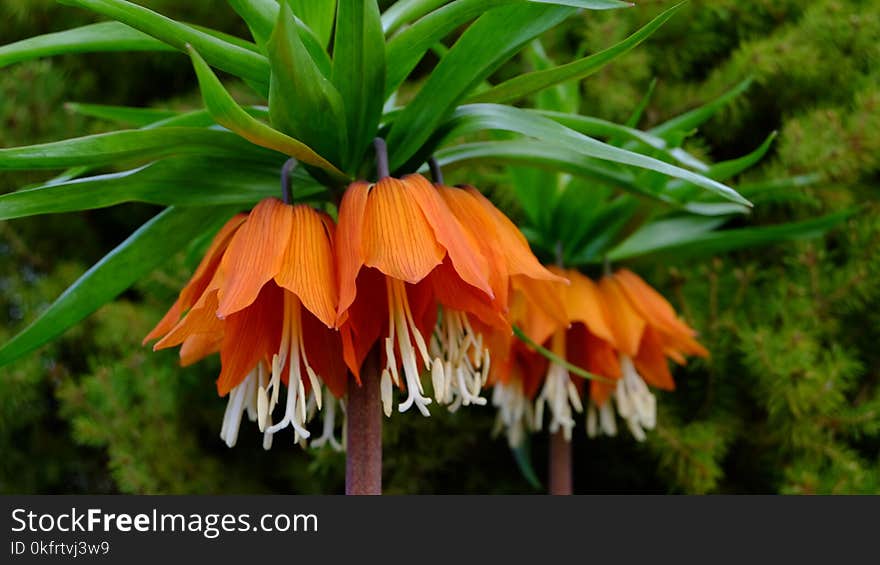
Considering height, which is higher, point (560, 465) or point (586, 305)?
point (586, 305)

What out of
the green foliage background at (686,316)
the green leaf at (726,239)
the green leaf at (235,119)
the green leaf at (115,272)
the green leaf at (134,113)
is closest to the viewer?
the green leaf at (235,119)

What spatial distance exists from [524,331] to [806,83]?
0.57 meters

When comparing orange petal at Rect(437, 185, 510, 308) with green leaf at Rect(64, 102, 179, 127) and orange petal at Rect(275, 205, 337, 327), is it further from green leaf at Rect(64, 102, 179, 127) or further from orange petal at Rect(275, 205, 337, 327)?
green leaf at Rect(64, 102, 179, 127)

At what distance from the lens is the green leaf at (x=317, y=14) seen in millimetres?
644

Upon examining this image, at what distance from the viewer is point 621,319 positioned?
34.5 inches

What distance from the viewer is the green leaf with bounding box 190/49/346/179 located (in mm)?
512

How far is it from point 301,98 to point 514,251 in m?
0.17

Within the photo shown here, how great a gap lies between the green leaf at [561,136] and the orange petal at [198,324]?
0.67 feet

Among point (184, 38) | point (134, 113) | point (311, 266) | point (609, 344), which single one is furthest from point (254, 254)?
point (609, 344)

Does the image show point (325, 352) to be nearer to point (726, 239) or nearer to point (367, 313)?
point (367, 313)

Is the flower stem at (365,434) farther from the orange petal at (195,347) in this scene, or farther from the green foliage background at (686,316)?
the green foliage background at (686,316)

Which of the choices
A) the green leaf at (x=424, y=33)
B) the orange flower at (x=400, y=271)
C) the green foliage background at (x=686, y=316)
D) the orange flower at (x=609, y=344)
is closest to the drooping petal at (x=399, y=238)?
the orange flower at (x=400, y=271)

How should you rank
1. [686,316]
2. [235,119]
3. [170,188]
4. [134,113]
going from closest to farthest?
[235,119] < [170,188] < [134,113] < [686,316]

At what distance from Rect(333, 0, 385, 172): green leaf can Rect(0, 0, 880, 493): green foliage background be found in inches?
20.3
